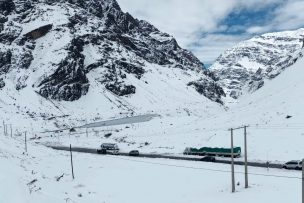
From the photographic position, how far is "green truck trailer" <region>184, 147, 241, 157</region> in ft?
257

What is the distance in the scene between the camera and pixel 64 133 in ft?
433

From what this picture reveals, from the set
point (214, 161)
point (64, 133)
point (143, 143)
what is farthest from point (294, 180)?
point (64, 133)

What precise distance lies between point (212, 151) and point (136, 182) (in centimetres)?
2785

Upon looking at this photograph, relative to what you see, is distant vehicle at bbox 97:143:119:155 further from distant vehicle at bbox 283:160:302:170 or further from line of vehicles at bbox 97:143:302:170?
distant vehicle at bbox 283:160:302:170

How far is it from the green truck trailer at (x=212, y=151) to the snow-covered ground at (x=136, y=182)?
8.07m

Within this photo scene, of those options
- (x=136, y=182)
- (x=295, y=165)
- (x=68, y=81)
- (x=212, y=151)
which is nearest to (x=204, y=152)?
(x=212, y=151)

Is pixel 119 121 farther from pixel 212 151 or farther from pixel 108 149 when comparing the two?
pixel 212 151

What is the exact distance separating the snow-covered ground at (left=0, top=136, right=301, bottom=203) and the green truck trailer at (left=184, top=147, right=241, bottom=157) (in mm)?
8071

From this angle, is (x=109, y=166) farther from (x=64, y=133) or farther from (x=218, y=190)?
(x=64, y=133)

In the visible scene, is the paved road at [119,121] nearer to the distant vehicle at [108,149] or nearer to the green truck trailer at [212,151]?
the distant vehicle at [108,149]

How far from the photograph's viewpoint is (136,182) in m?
58.9

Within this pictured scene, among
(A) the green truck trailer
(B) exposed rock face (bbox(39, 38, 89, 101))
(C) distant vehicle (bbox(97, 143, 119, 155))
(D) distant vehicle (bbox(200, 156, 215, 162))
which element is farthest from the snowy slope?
(B) exposed rock face (bbox(39, 38, 89, 101))

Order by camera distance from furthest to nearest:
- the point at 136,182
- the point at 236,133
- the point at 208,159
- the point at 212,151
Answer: the point at 236,133 < the point at 212,151 < the point at 208,159 < the point at 136,182

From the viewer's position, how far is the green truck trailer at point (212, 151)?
78287mm
